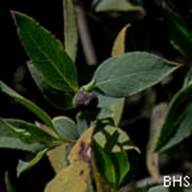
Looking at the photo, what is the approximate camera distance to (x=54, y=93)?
3.14 ft

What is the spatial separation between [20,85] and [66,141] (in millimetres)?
487

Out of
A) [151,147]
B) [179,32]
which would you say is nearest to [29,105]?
[179,32]

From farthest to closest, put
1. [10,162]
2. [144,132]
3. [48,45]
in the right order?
[144,132]
[10,162]
[48,45]

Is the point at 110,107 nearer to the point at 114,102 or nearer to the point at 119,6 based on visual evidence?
the point at 114,102

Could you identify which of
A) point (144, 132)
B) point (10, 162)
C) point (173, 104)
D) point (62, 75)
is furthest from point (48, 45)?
point (144, 132)

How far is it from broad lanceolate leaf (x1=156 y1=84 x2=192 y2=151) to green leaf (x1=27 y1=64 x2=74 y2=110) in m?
0.13

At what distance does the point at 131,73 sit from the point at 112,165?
5.3 inches

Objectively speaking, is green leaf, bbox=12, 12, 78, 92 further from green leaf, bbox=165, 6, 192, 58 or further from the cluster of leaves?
green leaf, bbox=165, 6, 192, 58

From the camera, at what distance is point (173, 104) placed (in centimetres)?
93

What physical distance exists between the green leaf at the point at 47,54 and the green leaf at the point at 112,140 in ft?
0.23

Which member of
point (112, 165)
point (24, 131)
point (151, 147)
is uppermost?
point (24, 131)

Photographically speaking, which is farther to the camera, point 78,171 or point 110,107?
point 110,107

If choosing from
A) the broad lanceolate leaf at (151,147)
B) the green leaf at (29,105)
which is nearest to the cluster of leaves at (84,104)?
the green leaf at (29,105)

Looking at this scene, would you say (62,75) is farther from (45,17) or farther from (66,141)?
(45,17)
